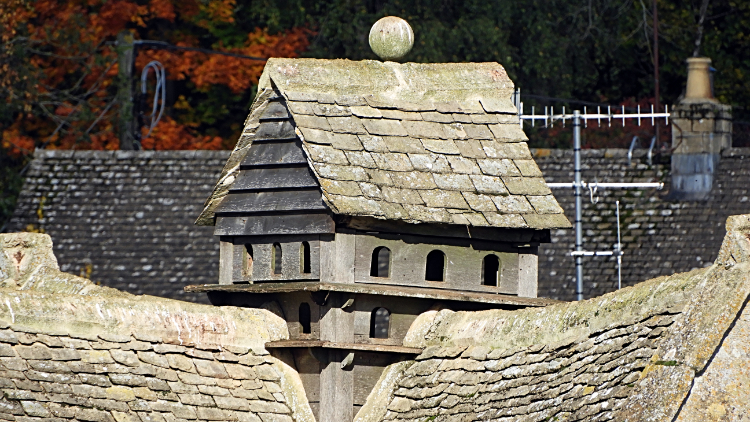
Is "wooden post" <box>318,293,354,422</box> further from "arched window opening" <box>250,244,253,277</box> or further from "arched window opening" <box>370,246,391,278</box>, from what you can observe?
"arched window opening" <box>250,244,253,277</box>

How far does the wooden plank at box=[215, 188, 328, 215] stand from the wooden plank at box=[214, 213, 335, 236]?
0.05 meters

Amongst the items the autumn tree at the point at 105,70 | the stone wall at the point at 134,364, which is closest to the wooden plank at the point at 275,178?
the stone wall at the point at 134,364

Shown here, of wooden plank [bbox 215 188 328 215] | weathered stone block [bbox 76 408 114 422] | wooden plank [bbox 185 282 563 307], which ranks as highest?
wooden plank [bbox 215 188 328 215]

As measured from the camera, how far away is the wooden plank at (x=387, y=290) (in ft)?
30.8

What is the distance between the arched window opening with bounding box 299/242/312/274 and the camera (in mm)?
9711

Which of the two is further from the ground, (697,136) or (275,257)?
(697,136)

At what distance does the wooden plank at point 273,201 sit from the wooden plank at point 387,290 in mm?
469

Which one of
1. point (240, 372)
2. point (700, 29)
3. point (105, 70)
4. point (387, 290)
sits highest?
point (700, 29)

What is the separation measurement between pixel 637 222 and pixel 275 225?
12.2m

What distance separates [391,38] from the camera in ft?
34.3

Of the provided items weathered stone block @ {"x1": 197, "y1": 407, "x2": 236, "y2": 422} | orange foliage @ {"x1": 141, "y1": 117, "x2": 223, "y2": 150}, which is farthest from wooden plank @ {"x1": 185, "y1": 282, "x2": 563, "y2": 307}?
orange foliage @ {"x1": 141, "y1": 117, "x2": 223, "y2": 150}

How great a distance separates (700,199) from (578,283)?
3.47m

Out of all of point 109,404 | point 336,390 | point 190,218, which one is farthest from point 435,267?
point 190,218

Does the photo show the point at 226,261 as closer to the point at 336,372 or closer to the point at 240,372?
the point at 240,372
